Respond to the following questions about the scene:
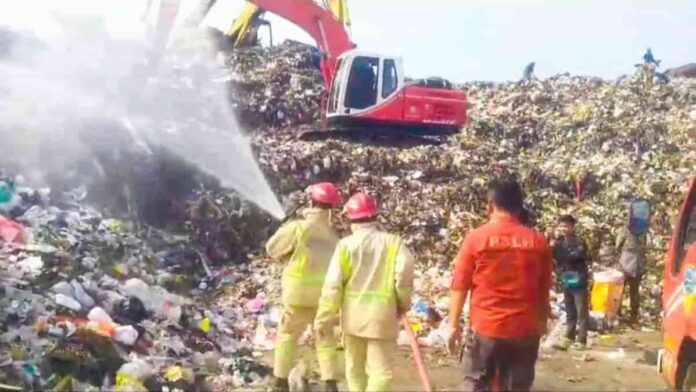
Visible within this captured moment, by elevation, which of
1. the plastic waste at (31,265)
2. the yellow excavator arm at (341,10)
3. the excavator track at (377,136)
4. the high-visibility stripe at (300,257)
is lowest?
the plastic waste at (31,265)

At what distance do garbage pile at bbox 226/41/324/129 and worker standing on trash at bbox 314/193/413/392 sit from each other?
12.8m

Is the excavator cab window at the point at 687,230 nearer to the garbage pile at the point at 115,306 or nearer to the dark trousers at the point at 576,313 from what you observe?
the dark trousers at the point at 576,313

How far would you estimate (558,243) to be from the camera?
8984 millimetres

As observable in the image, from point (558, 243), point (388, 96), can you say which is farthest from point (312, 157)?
point (558, 243)

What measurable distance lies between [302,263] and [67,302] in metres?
2.13

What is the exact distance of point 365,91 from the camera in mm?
16625

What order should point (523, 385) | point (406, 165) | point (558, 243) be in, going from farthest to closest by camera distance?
1. point (406, 165)
2. point (558, 243)
3. point (523, 385)

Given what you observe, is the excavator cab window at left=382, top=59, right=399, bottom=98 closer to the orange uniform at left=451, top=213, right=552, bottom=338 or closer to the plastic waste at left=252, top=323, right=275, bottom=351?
the plastic waste at left=252, top=323, right=275, bottom=351

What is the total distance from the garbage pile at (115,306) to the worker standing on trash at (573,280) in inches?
107

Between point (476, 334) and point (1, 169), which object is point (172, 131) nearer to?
point (1, 169)

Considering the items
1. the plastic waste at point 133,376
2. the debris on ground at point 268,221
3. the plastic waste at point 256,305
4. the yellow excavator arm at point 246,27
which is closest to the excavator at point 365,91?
the debris on ground at point 268,221

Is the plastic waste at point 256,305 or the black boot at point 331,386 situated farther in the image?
the plastic waste at point 256,305

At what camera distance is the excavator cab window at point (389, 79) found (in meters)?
16.6

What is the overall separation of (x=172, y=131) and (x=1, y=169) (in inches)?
116
